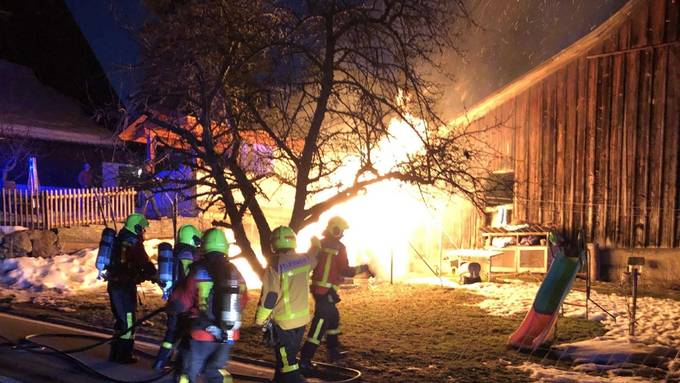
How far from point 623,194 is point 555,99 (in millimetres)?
3273

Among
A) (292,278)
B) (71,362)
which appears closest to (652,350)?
(292,278)

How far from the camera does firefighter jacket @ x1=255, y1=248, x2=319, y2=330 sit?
16.6ft

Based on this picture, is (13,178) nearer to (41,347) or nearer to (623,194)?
(41,347)

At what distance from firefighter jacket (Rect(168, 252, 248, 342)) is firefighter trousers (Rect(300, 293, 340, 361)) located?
2.22 meters

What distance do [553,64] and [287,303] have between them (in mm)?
13032

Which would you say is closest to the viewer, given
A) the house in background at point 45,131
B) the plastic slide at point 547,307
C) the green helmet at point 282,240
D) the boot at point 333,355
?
the green helmet at point 282,240

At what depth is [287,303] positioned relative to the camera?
5.26 metres

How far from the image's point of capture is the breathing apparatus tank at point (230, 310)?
461 cm

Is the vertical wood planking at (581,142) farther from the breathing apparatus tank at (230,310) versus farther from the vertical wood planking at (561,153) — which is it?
the breathing apparatus tank at (230,310)

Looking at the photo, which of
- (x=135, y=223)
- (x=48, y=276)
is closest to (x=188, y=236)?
(x=135, y=223)

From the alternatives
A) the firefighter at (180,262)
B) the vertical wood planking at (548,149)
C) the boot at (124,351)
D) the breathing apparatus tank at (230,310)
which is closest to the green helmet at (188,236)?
the firefighter at (180,262)

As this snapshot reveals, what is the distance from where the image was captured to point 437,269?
16547mm

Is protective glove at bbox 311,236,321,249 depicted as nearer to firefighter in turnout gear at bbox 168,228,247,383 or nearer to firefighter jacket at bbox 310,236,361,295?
firefighter jacket at bbox 310,236,361,295

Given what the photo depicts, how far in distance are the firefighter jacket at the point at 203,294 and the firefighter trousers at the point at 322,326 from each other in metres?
2.22
